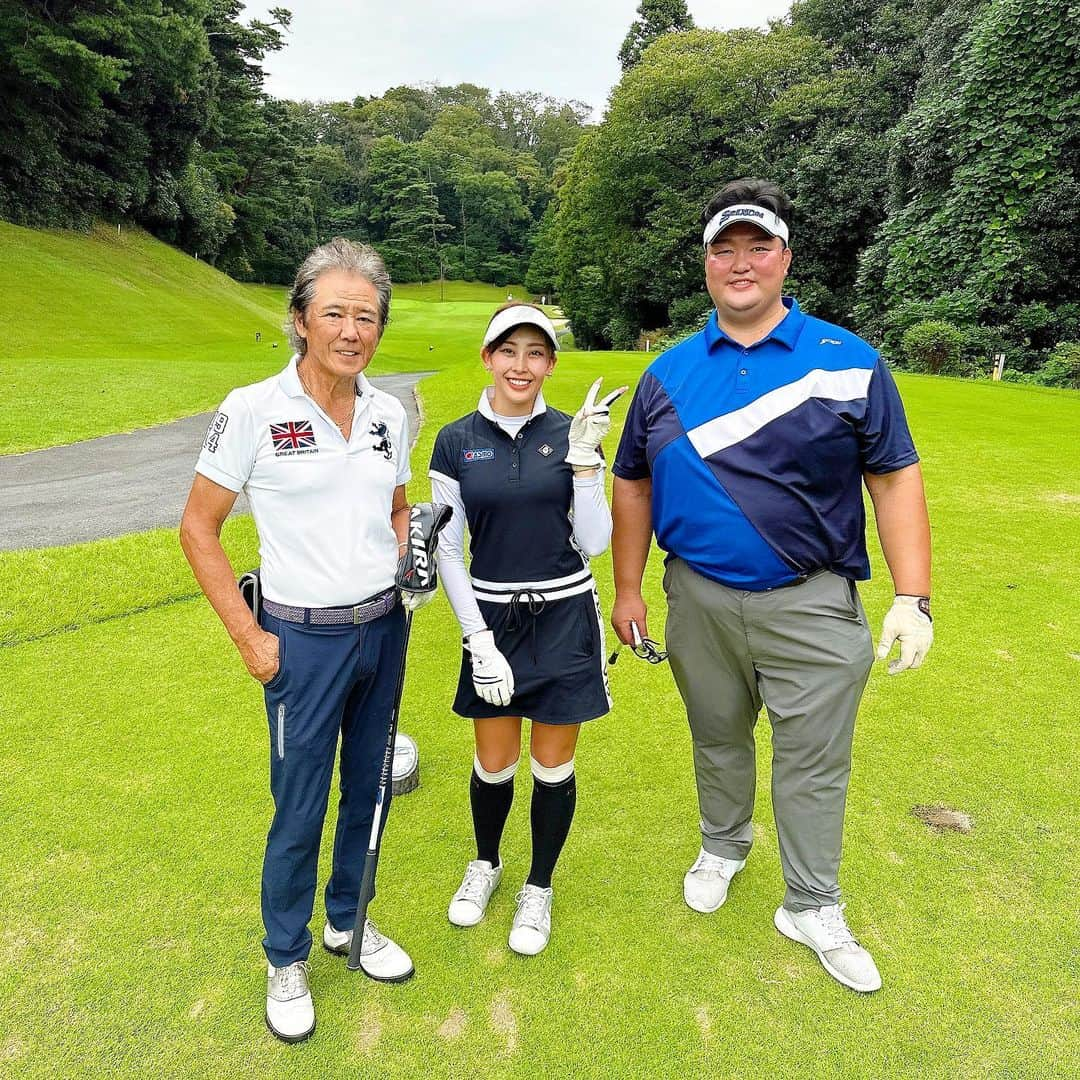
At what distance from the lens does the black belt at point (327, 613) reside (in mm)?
2098

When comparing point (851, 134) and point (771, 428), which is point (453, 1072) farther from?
point (851, 134)

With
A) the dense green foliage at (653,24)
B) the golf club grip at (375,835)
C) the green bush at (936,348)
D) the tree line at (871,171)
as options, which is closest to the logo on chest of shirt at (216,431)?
the golf club grip at (375,835)

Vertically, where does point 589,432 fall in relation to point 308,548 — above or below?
above

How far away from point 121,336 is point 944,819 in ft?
87.4

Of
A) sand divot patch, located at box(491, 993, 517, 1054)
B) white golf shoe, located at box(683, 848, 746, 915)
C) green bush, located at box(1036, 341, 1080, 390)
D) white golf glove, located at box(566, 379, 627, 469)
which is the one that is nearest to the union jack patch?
white golf glove, located at box(566, 379, 627, 469)

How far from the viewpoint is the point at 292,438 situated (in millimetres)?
2041

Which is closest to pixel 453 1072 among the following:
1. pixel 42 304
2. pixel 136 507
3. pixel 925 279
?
pixel 136 507

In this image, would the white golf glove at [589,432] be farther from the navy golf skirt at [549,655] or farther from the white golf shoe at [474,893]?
the white golf shoe at [474,893]

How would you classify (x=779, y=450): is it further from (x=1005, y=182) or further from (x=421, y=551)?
(x=1005, y=182)

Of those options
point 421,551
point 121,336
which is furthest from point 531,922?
point 121,336

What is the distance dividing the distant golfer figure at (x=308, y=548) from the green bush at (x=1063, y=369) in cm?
1716

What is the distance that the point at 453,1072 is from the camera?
1.99m

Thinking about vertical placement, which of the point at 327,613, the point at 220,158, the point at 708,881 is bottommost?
the point at 708,881

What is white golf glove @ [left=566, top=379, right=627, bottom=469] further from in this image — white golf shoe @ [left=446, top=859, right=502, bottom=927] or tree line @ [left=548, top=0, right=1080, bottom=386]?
tree line @ [left=548, top=0, right=1080, bottom=386]
